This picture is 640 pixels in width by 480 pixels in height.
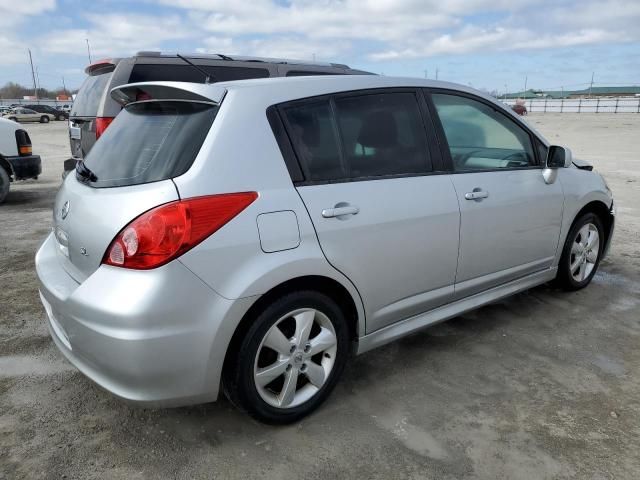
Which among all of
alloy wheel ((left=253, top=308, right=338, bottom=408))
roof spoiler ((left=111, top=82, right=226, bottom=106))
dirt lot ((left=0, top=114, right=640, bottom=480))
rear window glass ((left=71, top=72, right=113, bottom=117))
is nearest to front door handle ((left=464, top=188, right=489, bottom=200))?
dirt lot ((left=0, top=114, right=640, bottom=480))

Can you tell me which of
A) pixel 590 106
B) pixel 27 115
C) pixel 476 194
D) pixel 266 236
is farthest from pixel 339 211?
pixel 590 106

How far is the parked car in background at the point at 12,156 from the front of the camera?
7840mm

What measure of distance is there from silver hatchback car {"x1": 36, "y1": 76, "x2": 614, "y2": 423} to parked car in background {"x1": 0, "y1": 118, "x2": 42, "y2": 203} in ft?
19.6

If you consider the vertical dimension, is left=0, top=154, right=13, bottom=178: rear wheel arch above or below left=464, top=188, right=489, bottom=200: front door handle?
below

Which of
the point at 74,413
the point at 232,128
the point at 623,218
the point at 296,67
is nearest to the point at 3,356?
the point at 74,413

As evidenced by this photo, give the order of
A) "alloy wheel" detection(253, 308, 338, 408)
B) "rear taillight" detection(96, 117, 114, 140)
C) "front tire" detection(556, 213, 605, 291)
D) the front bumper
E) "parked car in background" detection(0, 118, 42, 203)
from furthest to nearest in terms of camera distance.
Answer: "parked car in background" detection(0, 118, 42, 203) < "rear taillight" detection(96, 117, 114, 140) < "front tire" detection(556, 213, 605, 291) < "alloy wheel" detection(253, 308, 338, 408) < the front bumper

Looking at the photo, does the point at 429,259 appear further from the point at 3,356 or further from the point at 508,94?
the point at 508,94

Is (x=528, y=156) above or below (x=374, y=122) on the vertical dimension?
below

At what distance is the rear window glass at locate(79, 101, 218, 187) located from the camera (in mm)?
2299

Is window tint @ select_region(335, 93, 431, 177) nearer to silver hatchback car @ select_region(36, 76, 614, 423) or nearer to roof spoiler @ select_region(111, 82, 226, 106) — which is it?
silver hatchback car @ select_region(36, 76, 614, 423)

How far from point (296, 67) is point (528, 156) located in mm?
3920

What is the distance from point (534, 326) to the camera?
3783 mm

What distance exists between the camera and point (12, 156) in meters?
7.95

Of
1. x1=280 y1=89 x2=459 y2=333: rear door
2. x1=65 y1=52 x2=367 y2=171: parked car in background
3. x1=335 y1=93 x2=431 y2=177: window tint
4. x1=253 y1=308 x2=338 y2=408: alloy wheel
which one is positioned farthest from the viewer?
x1=65 y1=52 x2=367 y2=171: parked car in background
